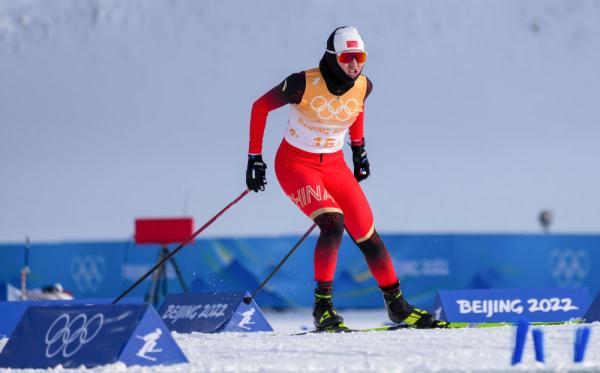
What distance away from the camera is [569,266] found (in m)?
16.5

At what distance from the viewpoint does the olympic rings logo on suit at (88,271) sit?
56.1ft

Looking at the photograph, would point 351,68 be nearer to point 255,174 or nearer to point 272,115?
point 255,174

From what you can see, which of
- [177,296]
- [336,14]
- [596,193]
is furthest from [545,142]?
[177,296]

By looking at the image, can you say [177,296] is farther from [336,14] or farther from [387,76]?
[336,14]

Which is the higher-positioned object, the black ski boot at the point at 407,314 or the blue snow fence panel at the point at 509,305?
the black ski boot at the point at 407,314

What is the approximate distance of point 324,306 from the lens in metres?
7.56

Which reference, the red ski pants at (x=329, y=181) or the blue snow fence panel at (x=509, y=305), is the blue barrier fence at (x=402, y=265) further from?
the red ski pants at (x=329, y=181)

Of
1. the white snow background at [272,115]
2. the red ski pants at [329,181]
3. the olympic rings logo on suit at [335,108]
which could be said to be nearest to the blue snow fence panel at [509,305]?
the red ski pants at [329,181]

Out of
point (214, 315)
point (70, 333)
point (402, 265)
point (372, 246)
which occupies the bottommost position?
point (402, 265)

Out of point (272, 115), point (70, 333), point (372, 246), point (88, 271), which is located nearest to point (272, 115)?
point (272, 115)

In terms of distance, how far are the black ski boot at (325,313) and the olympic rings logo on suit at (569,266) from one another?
919 cm

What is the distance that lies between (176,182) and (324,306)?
29.6 m

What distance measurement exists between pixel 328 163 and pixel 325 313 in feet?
2.74

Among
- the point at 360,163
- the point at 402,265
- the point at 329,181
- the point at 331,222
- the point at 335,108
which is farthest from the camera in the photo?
the point at 402,265
